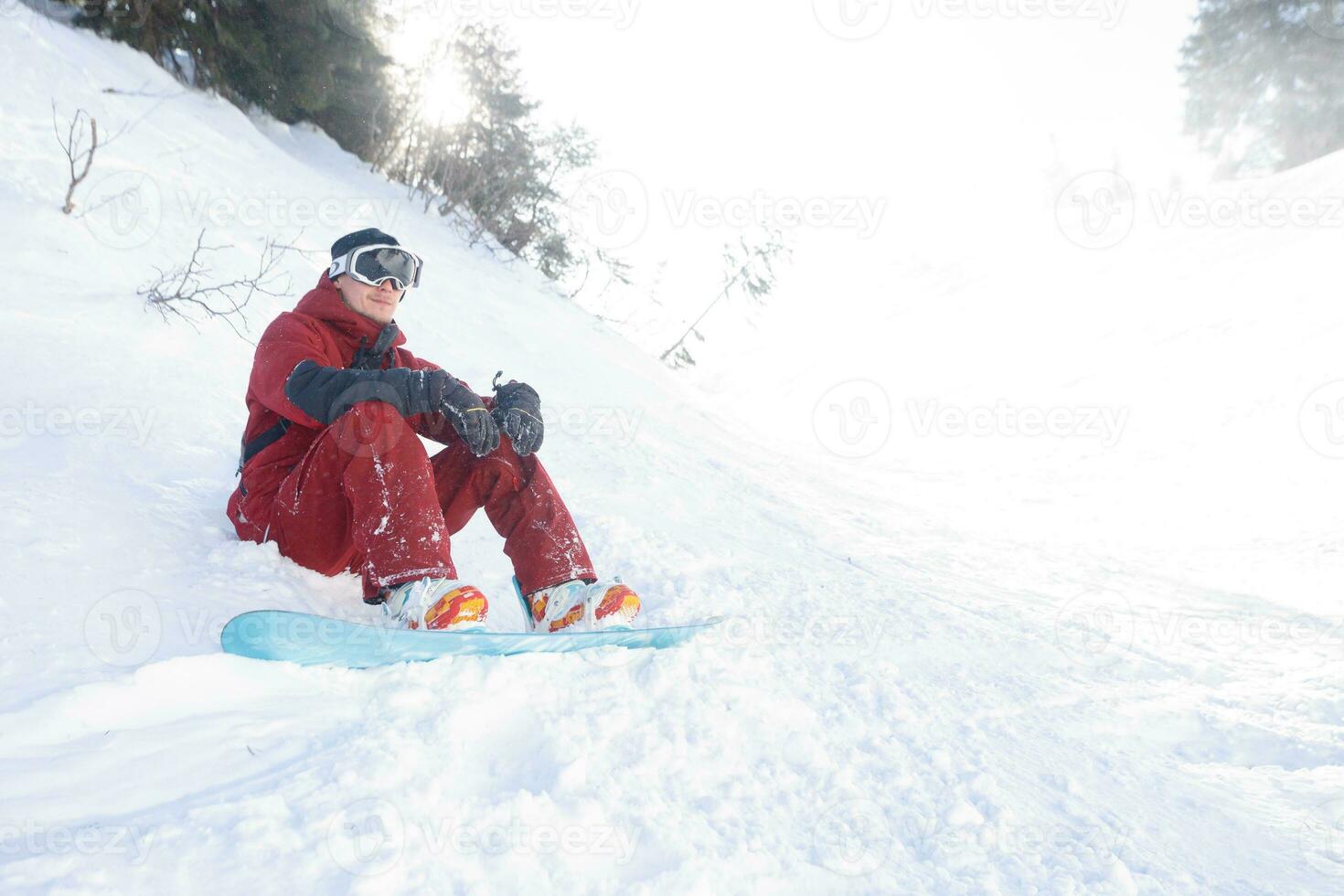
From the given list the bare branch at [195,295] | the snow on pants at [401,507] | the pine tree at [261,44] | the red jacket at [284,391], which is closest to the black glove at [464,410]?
the snow on pants at [401,507]

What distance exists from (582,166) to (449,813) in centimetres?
1562

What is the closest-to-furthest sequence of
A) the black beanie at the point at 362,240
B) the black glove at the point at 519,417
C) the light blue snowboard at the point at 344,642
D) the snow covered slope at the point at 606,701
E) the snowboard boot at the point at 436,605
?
1. the snow covered slope at the point at 606,701
2. the light blue snowboard at the point at 344,642
3. the snowboard boot at the point at 436,605
4. the black glove at the point at 519,417
5. the black beanie at the point at 362,240

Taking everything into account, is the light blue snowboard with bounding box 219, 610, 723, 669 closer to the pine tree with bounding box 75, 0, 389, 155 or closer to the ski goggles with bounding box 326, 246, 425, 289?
the ski goggles with bounding box 326, 246, 425, 289

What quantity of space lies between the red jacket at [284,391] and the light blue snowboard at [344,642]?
609 millimetres

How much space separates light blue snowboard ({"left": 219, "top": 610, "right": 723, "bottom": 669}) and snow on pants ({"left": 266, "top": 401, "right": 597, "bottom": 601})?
24 cm

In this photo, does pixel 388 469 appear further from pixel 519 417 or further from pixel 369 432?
pixel 519 417

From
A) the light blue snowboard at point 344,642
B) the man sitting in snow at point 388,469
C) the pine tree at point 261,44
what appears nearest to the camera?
the light blue snowboard at point 344,642

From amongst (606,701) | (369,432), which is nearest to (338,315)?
(369,432)

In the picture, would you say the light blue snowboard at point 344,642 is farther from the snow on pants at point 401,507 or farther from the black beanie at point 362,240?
the black beanie at point 362,240

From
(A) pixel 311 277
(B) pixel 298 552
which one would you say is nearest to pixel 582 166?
(A) pixel 311 277

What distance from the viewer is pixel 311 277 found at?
635cm

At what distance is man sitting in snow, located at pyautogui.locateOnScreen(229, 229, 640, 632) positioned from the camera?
2.03 m

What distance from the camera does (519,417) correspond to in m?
2.38

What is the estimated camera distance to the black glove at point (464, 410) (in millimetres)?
2174
